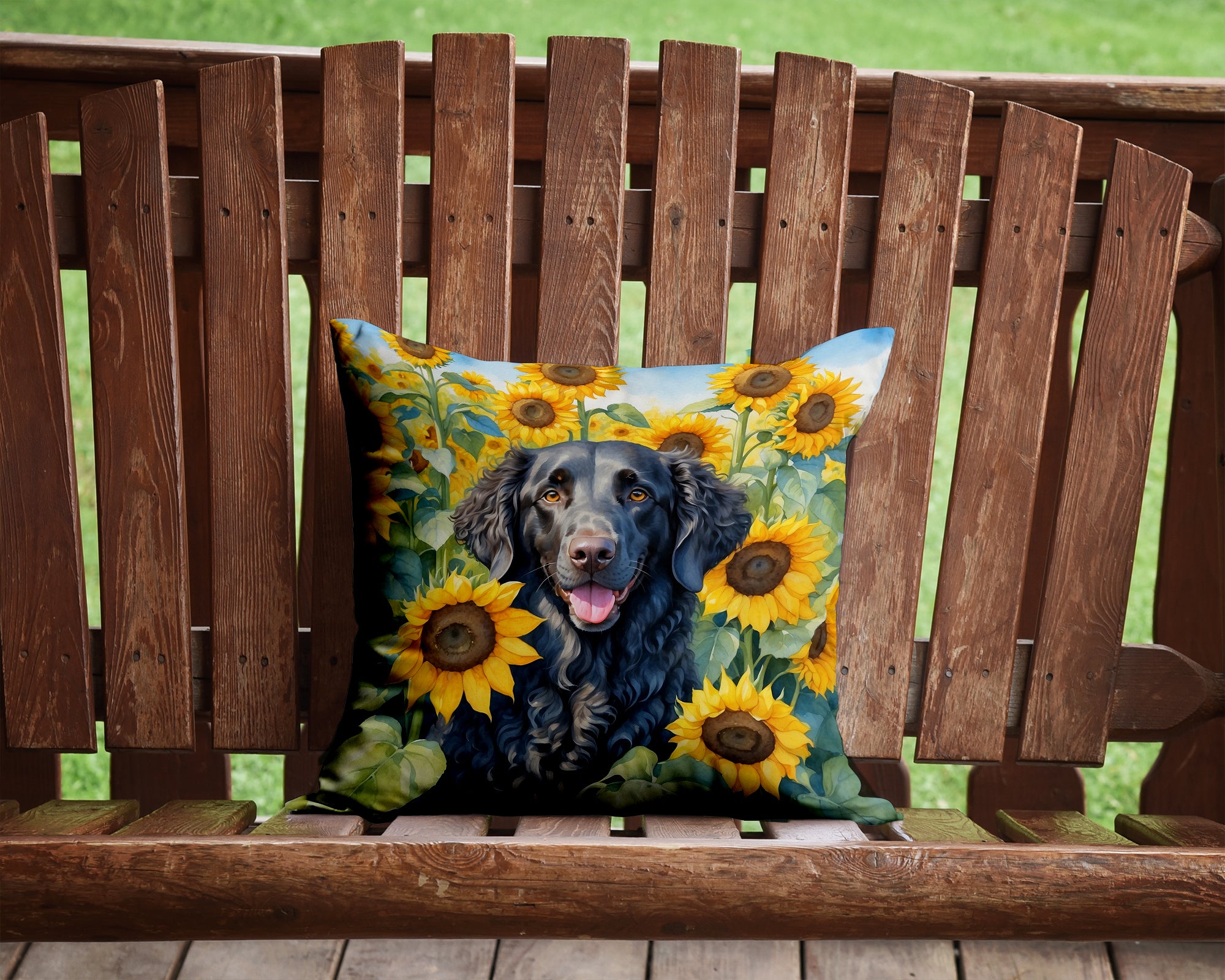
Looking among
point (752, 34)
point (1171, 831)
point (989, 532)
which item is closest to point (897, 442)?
point (989, 532)

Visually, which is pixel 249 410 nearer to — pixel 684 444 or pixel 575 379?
pixel 575 379

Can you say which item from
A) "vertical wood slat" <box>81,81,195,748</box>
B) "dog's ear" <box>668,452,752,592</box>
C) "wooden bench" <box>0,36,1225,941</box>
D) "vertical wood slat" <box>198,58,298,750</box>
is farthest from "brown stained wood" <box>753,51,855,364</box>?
"vertical wood slat" <box>81,81,195,748</box>

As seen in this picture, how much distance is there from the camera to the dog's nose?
0.98 m

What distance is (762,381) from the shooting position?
1.04 metres

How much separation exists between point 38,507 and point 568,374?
2.12 ft

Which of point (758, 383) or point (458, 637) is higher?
point (758, 383)

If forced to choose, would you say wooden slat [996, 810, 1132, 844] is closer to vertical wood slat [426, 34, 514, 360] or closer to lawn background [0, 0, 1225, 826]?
vertical wood slat [426, 34, 514, 360]

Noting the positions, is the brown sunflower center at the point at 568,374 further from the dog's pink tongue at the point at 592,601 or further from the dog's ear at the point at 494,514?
the dog's pink tongue at the point at 592,601

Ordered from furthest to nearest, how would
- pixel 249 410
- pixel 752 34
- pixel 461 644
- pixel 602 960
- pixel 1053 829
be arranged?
pixel 752 34 → pixel 249 410 → pixel 1053 829 → pixel 461 644 → pixel 602 960

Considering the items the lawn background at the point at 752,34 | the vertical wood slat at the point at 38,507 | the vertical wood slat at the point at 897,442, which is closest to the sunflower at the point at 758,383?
the vertical wood slat at the point at 897,442

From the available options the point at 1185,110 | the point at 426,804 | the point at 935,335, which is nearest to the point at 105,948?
the point at 426,804

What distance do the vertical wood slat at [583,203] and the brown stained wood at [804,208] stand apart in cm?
17

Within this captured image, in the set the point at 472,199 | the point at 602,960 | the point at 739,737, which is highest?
the point at 472,199

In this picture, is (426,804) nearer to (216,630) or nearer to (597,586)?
(597,586)
